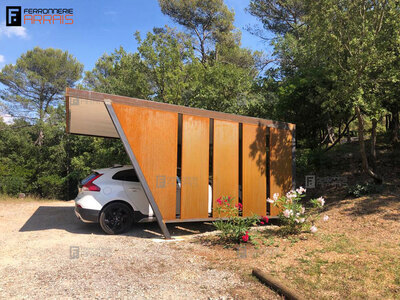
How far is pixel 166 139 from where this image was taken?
5.59 metres

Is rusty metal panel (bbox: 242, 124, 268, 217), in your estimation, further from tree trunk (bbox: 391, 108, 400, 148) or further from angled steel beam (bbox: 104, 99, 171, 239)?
tree trunk (bbox: 391, 108, 400, 148)

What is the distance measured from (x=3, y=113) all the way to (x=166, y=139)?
20.6m

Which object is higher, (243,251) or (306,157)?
(306,157)

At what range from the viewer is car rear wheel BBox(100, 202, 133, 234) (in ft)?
17.9

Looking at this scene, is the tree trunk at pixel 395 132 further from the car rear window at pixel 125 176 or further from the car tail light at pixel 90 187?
the car tail light at pixel 90 187

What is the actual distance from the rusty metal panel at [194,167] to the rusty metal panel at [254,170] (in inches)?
42.3

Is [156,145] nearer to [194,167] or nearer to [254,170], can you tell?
[194,167]

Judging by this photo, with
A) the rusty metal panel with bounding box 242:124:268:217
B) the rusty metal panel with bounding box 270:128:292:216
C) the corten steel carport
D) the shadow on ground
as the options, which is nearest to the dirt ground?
the shadow on ground

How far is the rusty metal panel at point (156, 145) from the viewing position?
5234mm

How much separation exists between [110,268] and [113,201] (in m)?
1.98

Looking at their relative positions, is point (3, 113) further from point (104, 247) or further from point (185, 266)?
point (185, 266)

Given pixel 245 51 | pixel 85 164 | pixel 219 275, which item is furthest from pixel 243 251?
pixel 245 51

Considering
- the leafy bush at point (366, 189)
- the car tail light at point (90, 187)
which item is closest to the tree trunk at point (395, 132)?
the leafy bush at point (366, 189)

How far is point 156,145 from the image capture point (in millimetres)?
5477
